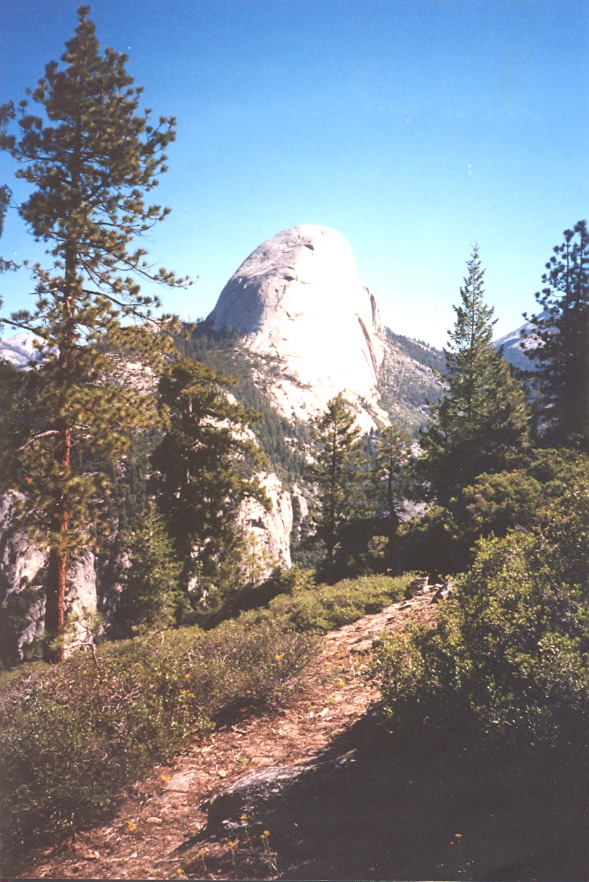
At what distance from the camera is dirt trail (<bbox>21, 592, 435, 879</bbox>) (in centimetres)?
441

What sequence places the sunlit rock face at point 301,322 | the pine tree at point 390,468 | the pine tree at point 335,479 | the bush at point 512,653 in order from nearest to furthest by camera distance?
the bush at point 512,653, the pine tree at point 335,479, the pine tree at point 390,468, the sunlit rock face at point 301,322

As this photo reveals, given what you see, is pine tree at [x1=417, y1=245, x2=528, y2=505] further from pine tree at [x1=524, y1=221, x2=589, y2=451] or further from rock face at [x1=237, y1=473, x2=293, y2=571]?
rock face at [x1=237, y1=473, x2=293, y2=571]

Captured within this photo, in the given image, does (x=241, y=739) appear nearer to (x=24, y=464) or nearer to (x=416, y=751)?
(x=416, y=751)

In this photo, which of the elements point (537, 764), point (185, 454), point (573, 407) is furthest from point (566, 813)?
point (573, 407)

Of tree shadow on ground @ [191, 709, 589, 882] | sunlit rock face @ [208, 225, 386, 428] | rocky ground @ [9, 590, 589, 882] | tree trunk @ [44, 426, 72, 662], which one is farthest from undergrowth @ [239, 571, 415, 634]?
sunlit rock face @ [208, 225, 386, 428]

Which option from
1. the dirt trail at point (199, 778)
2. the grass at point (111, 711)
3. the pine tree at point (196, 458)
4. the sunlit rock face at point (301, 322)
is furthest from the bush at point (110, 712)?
the sunlit rock face at point (301, 322)

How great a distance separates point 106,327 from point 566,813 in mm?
10490

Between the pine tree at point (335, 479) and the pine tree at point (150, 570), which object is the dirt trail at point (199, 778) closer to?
the pine tree at point (150, 570)

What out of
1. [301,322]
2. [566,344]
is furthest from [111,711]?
[301,322]

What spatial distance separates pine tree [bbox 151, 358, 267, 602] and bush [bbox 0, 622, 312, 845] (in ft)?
34.1

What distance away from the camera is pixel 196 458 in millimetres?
18844

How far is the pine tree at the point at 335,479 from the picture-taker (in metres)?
29.2

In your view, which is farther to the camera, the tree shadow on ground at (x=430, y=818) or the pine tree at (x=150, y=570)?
the pine tree at (x=150, y=570)

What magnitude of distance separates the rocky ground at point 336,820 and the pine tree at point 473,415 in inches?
650
